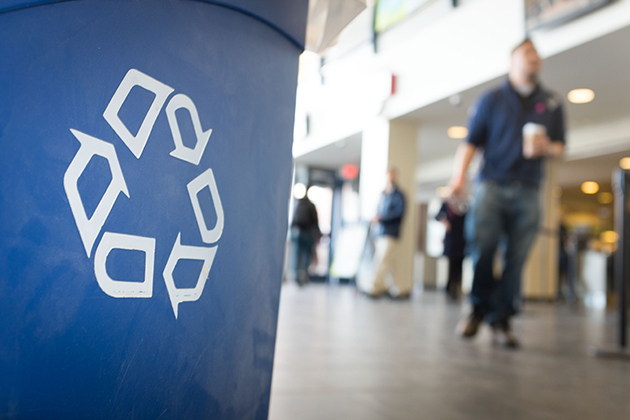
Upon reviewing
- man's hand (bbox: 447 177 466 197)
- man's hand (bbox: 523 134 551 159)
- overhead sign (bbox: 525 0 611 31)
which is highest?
overhead sign (bbox: 525 0 611 31)

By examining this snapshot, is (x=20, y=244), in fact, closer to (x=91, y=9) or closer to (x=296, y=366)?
(x=91, y=9)

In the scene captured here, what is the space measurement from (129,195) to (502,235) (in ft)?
8.03

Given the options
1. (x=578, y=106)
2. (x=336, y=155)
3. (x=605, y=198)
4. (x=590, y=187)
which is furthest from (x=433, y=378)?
(x=605, y=198)

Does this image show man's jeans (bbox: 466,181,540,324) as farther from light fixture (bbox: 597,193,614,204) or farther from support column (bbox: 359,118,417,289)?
light fixture (bbox: 597,193,614,204)

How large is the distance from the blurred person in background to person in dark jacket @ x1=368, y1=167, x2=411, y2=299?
3.49m

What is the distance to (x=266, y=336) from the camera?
27.9 inches

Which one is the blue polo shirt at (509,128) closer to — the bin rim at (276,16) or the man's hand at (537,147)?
the man's hand at (537,147)

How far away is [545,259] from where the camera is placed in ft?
26.1

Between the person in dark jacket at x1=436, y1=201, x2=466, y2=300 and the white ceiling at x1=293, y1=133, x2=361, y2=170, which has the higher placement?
the white ceiling at x1=293, y1=133, x2=361, y2=170

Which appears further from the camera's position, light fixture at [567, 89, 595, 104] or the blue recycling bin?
light fixture at [567, 89, 595, 104]

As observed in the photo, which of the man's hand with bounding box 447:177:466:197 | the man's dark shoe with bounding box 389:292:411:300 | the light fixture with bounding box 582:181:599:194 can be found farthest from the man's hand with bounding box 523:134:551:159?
the light fixture with bounding box 582:181:599:194

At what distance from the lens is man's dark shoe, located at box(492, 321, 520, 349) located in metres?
2.52

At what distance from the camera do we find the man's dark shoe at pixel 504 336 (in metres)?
2.52

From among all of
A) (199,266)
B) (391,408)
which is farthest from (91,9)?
(391,408)
